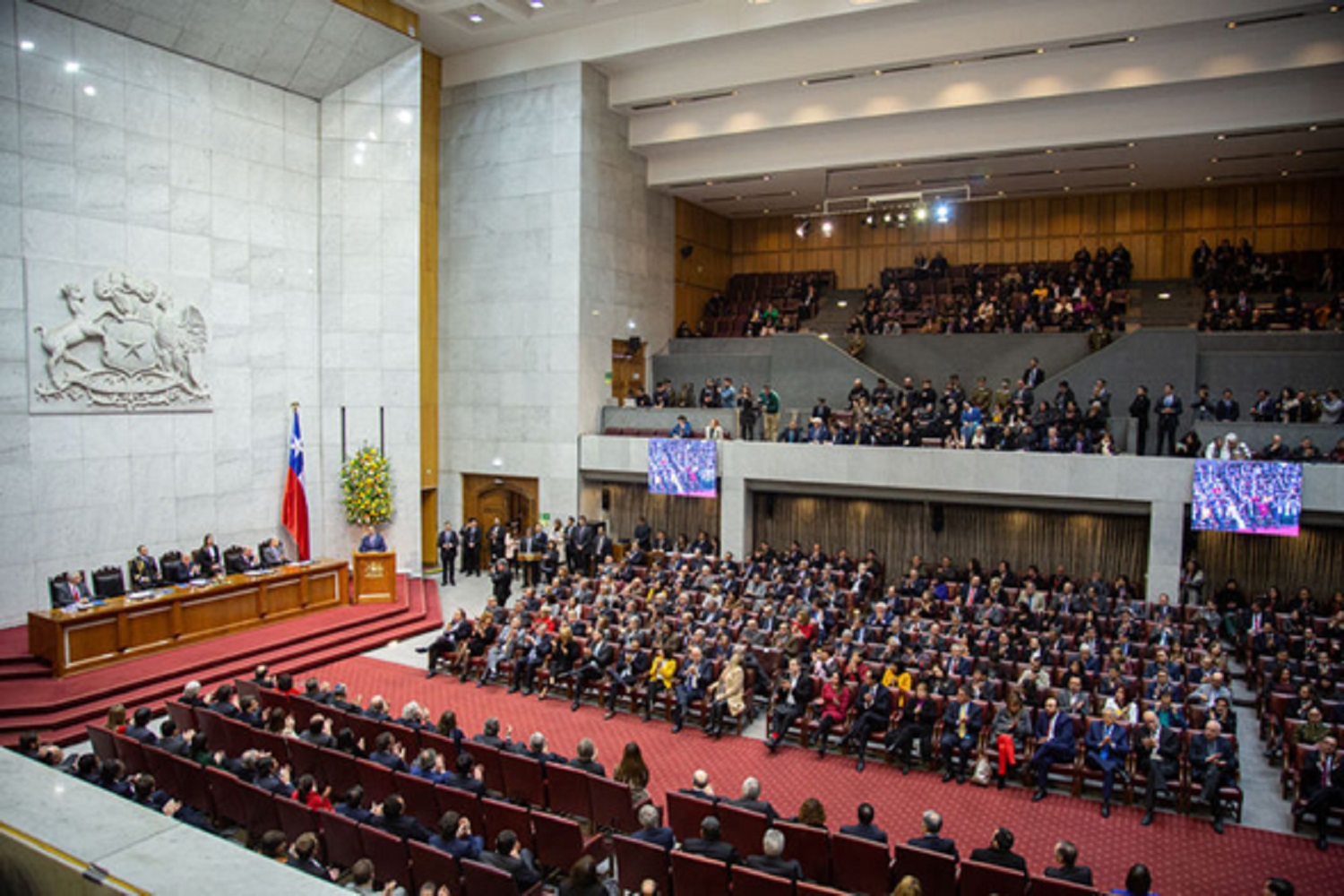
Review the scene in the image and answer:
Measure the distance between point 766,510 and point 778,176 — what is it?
879 centimetres

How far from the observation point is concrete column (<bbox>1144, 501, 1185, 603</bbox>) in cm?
1426

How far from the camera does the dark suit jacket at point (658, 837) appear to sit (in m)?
6.07

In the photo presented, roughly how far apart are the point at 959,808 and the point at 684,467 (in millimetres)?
10392

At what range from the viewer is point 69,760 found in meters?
7.09

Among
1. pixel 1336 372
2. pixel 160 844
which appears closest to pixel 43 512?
pixel 160 844

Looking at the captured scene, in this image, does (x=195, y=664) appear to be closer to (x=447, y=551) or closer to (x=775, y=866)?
(x=447, y=551)

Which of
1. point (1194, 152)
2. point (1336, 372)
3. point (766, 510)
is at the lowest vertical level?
point (766, 510)

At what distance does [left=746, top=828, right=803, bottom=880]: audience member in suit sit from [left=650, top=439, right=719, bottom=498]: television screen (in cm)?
1205

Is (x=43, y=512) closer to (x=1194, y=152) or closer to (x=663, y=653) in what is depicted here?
(x=663, y=653)

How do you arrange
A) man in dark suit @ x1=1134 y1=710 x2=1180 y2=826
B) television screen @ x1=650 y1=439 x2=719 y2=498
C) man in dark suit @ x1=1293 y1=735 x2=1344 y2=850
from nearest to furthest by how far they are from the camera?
man in dark suit @ x1=1293 y1=735 x2=1344 y2=850 → man in dark suit @ x1=1134 y1=710 x2=1180 y2=826 → television screen @ x1=650 y1=439 x2=719 y2=498

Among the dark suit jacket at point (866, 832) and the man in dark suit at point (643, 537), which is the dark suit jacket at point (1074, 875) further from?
the man in dark suit at point (643, 537)

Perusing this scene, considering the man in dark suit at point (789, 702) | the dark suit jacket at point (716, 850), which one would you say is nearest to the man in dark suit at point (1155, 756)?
the man in dark suit at point (789, 702)

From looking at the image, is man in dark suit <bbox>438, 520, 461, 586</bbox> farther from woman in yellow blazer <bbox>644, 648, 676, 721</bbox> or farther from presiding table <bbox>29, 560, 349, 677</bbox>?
woman in yellow blazer <bbox>644, 648, 676, 721</bbox>

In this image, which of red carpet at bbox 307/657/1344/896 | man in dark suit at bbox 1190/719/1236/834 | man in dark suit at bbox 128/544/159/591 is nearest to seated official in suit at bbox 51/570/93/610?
man in dark suit at bbox 128/544/159/591
